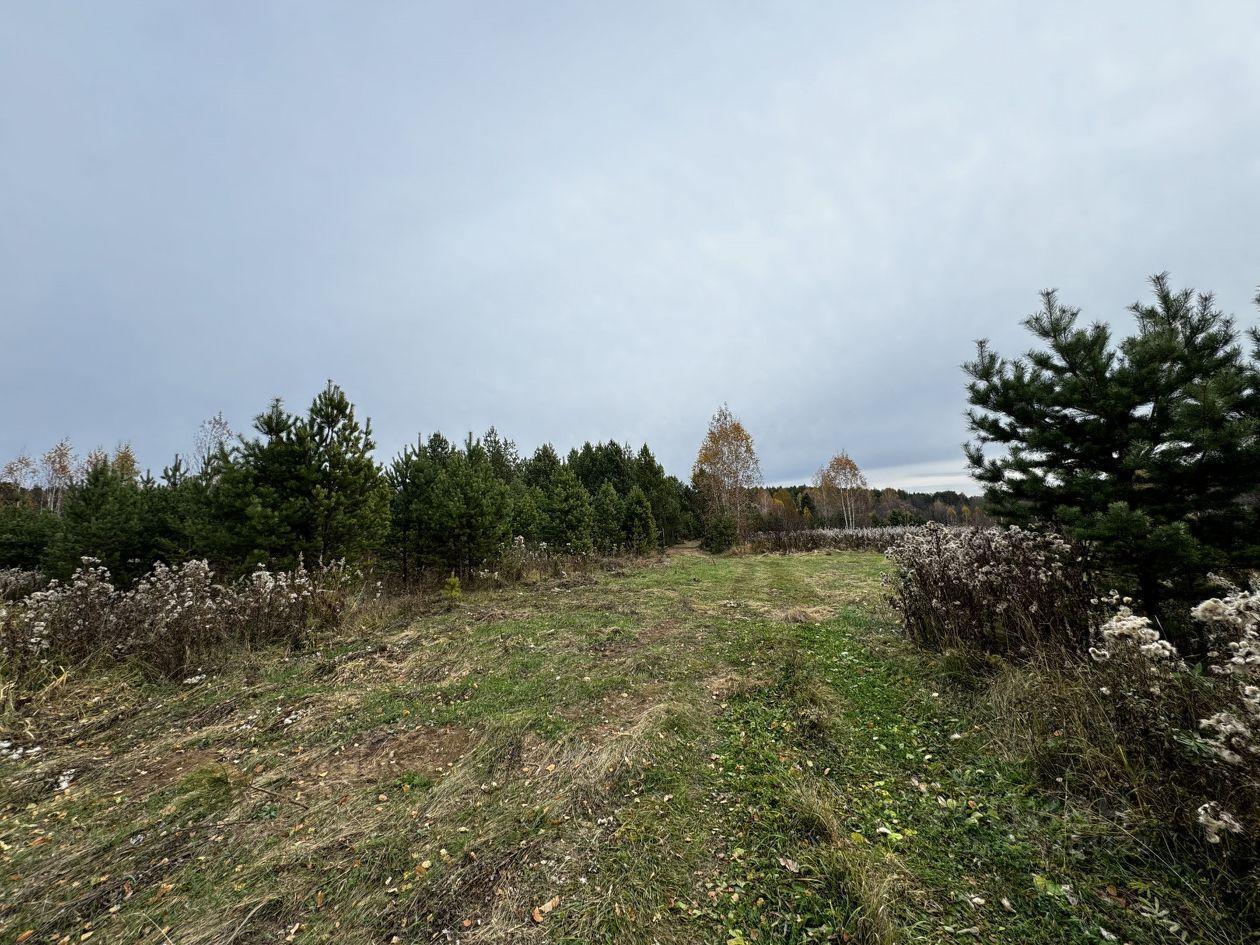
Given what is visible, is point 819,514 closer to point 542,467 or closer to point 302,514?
point 542,467

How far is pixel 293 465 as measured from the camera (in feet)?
29.9

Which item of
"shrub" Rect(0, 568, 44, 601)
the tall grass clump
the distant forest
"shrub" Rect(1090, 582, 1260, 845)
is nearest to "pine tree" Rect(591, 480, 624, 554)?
the distant forest

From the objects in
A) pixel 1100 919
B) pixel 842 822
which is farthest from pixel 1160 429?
pixel 842 822

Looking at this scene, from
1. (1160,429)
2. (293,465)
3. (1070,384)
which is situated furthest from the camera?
(293,465)

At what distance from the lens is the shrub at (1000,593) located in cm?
417

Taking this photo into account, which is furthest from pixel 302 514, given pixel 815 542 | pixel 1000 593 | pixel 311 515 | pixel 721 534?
pixel 815 542

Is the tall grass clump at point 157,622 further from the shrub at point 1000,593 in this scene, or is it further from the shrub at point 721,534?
the shrub at point 721,534

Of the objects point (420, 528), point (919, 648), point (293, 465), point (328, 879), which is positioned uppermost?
point (293, 465)

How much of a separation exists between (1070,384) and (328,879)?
24.1 feet

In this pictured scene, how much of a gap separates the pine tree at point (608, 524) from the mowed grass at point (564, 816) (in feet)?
50.2

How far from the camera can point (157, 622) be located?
5.98 m

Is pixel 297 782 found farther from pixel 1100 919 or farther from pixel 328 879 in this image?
pixel 1100 919

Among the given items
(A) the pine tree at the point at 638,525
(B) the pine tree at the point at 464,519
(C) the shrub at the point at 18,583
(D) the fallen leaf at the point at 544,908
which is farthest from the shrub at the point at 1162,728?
(A) the pine tree at the point at 638,525

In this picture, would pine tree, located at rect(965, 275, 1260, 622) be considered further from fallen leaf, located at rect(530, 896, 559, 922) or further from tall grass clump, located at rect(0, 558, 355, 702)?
tall grass clump, located at rect(0, 558, 355, 702)
